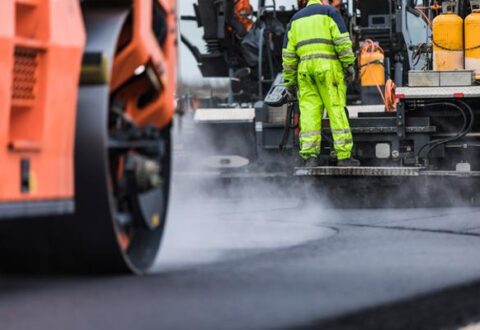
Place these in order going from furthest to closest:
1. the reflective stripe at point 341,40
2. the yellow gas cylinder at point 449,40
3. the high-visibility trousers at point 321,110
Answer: the yellow gas cylinder at point 449,40 → the high-visibility trousers at point 321,110 → the reflective stripe at point 341,40

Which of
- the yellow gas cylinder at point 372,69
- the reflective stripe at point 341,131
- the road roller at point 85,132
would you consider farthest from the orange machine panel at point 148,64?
the yellow gas cylinder at point 372,69

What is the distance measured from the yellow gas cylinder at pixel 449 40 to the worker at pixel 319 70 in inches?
42.9

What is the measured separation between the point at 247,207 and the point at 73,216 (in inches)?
249

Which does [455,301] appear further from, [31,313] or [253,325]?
[31,313]

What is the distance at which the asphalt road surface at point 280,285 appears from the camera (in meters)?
4.36

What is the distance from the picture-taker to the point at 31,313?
4.46m

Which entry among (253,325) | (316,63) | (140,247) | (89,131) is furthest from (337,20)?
(253,325)

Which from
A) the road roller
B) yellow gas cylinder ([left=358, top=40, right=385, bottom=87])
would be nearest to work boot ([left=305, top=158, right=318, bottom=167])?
yellow gas cylinder ([left=358, top=40, right=385, bottom=87])

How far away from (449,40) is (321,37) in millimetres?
1454

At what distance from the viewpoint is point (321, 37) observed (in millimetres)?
11289

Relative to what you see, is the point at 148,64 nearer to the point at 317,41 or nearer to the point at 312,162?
the point at 317,41

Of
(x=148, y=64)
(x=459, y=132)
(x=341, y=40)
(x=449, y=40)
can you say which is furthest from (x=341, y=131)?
(x=148, y=64)

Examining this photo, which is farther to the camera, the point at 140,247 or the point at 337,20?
the point at 337,20

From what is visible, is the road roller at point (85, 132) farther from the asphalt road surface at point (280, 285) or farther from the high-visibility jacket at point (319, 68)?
the high-visibility jacket at point (319, 68)
